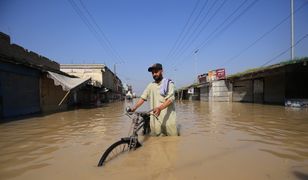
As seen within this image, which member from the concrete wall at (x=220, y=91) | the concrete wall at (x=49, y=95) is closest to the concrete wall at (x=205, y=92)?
the concrete wall at (x=220, y=91)

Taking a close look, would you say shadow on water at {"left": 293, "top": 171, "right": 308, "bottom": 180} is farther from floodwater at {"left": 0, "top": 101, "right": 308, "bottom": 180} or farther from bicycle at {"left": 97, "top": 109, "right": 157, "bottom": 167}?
bicycle at {"left": 97, "top": 109, "right": 157, "bottom": 167}

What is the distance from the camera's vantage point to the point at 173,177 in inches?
155

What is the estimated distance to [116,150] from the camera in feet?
16.3

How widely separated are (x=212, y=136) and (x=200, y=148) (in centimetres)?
190

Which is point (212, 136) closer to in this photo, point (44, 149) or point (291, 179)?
point (291, 179)

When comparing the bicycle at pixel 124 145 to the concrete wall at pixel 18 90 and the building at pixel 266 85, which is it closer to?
the concrete wall at pixel 18 90

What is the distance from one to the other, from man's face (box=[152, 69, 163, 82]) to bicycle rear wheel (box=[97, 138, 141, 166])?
5.37 ft

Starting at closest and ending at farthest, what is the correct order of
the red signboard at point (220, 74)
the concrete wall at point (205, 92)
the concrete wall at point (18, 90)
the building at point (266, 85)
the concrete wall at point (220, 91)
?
1. the concrete wall at point (18, 90)
2. the building at point (266, 85)
3. the concrete wall at point (220, 91)
4. the red signboard at point (220, 74)
5. the concrete wall at point (205, 92)

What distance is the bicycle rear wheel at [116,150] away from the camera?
4570mm

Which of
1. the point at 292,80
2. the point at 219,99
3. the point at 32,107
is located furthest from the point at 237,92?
the point at 32,107

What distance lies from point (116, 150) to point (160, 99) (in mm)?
1680

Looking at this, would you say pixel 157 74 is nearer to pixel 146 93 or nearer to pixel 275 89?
pixel 146 93

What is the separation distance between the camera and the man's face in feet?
19.7

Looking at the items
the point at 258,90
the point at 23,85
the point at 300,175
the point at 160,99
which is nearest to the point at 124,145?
the point at 160,99
